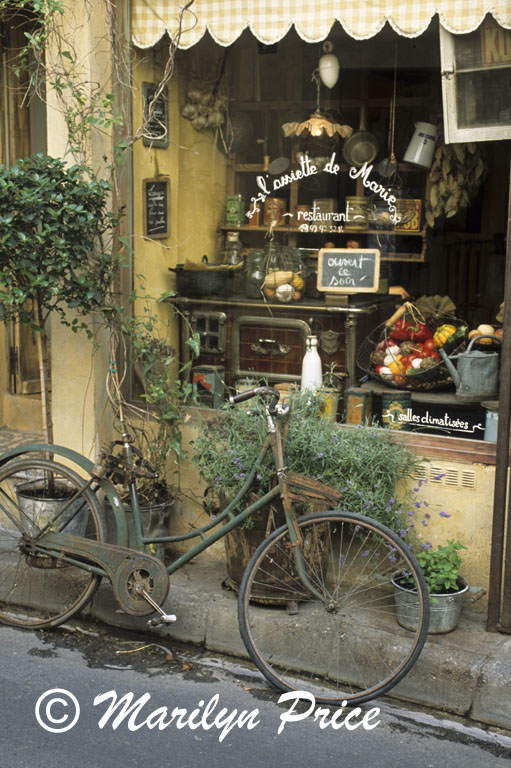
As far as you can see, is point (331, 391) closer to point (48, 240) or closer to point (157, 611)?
point (157, 611)

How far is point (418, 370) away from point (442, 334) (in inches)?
12.7

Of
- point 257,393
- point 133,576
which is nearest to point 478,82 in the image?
point 257,393

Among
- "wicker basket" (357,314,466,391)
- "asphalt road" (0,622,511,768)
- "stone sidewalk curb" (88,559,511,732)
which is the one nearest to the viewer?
"asphalt road" (0,622,511,768)

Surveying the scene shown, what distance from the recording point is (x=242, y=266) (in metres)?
6.26

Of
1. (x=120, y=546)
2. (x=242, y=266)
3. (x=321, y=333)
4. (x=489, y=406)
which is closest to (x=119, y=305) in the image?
(x=242, y=266)

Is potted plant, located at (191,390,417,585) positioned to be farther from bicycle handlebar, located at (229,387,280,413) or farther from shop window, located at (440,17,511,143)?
shop window, located at (440,17,511,143)

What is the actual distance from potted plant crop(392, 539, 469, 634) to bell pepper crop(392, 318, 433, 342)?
57.2 inches

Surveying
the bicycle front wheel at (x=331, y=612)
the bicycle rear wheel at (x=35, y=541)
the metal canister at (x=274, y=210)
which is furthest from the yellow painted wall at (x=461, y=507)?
the metal canister at (x=274, y=210)

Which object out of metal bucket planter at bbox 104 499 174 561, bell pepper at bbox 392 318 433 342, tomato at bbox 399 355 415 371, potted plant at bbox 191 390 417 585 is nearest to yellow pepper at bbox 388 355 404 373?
tomato at bbox 399 355 415 371

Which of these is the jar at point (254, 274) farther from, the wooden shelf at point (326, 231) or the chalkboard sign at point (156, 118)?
the chalkboard sign at point (156, 118)

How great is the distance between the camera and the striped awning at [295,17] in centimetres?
491

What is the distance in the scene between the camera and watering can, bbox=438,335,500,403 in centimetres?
532

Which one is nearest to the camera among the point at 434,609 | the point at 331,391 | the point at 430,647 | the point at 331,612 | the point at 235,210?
the point at 331,612

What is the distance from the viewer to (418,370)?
557cm
